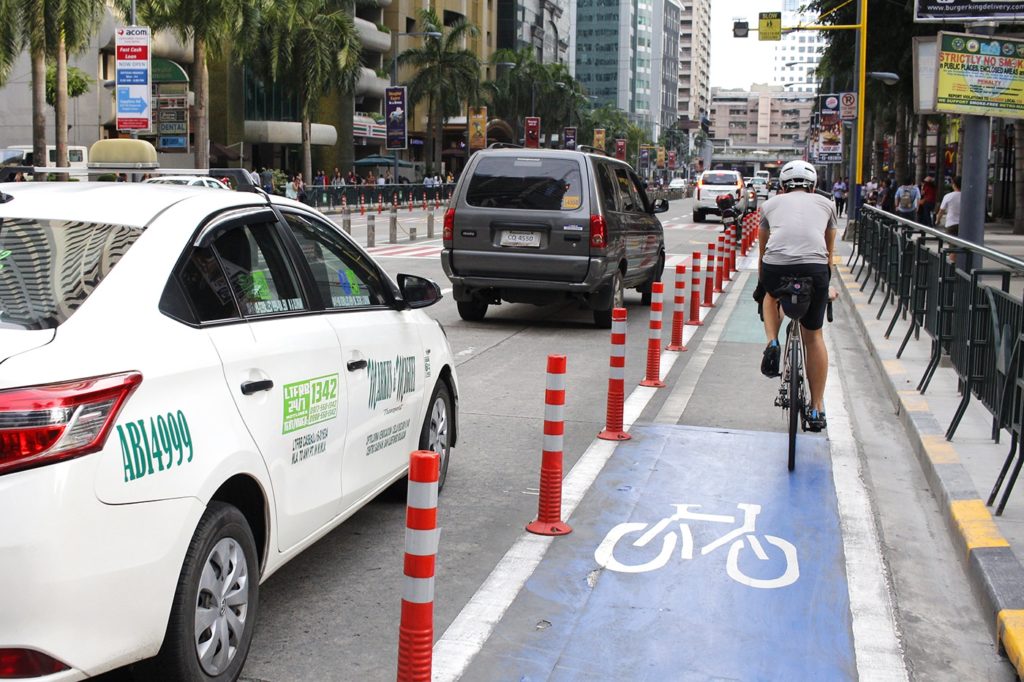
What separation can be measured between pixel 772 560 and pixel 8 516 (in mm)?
3906

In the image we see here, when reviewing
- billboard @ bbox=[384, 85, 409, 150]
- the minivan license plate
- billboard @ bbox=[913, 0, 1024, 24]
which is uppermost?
billboard @ bbox=[384, 85, 409, 150]

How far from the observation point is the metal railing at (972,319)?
22.4ft

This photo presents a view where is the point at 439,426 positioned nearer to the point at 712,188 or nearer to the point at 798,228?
the point at 798,228

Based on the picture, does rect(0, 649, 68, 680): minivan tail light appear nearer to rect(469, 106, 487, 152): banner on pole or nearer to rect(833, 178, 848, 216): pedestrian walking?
rect(833, 178, 848, 216): pedestrian walking

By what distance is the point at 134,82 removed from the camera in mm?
28266

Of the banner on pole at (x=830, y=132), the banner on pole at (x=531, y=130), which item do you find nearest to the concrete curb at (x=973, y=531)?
the banner on pole at (x=830, y=132)

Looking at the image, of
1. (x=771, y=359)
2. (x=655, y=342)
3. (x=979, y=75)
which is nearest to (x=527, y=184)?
(x=655, y=342)

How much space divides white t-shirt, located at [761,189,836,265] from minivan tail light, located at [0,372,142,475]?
5.71 meters

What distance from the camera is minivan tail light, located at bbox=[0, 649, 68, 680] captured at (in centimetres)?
323

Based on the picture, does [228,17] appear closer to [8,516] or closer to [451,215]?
[451,215]

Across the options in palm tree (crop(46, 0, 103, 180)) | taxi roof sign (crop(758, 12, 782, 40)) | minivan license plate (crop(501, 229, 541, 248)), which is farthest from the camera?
palm tree (crop(46, 0, 103, 180))

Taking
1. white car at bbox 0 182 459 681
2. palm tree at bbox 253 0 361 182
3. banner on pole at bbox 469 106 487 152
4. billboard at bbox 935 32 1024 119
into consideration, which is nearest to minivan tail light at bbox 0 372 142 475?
white car at bbox 0 182 459 681

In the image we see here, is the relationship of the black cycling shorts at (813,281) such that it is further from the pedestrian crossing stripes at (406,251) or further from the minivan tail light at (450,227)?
the pedestrian crossing stripes at (406,251)

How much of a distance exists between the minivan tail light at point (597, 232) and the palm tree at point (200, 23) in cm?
3100
